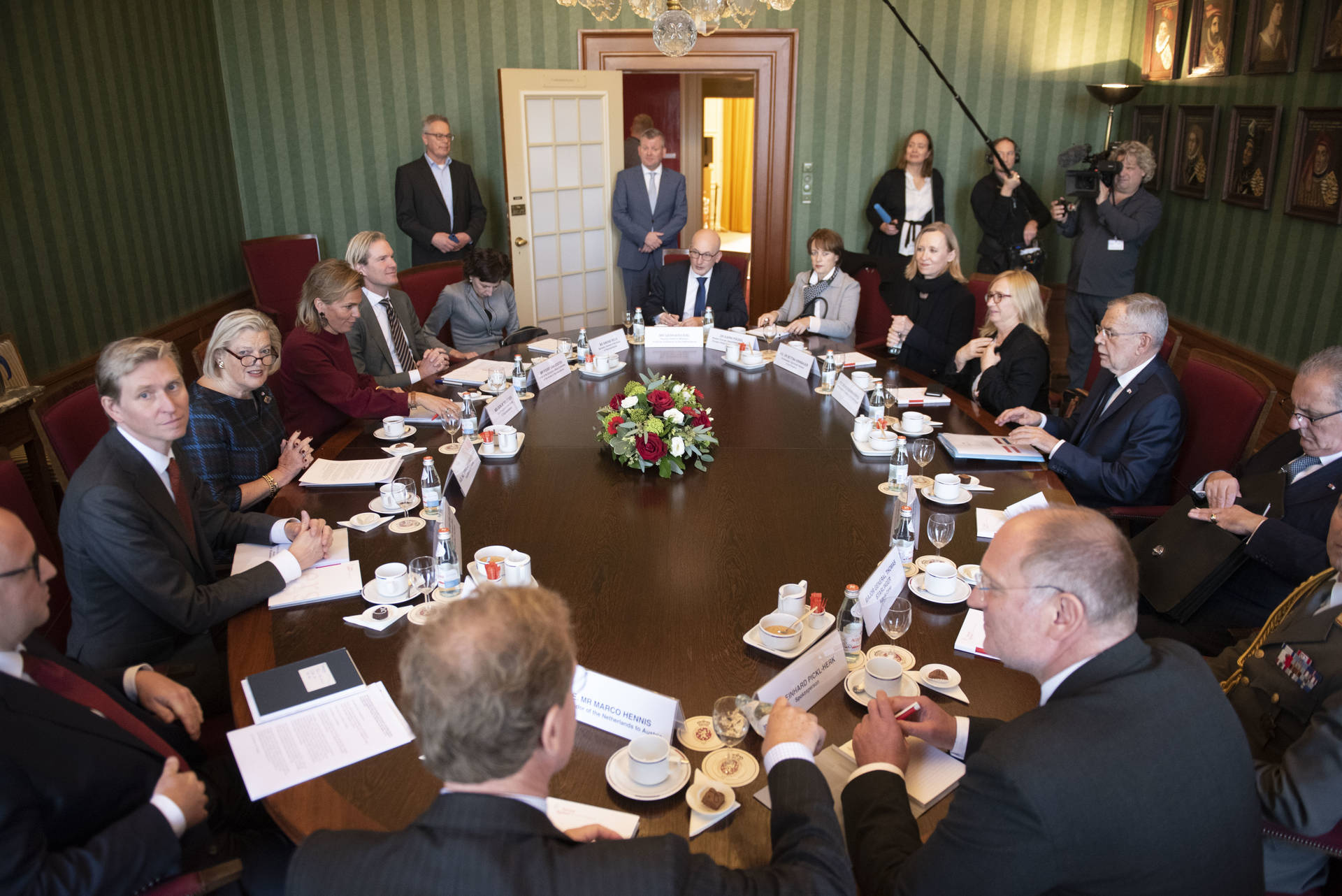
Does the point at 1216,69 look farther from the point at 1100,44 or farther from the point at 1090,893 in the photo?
the point at 1090,893

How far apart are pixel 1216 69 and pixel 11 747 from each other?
22.8 feet

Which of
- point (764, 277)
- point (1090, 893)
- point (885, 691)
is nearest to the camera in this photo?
point (1090, 893)

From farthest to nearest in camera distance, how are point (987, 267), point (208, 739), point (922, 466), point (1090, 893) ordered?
point (987, 267)
point (922, 466)
point (208, 739)
point (1090, 893)

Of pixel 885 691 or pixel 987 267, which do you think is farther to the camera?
pixel 987 267

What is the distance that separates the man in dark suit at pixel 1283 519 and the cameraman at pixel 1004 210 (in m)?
4.55

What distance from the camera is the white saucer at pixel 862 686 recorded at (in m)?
1.85

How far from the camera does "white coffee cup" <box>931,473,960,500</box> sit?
277 centimetres

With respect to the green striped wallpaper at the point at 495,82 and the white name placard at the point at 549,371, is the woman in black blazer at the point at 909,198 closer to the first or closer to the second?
the green striped wallpaper at the point at 495,82

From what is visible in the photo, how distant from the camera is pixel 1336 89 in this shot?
15.8 feet

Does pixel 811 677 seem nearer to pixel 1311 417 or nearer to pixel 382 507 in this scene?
pixel 382 507

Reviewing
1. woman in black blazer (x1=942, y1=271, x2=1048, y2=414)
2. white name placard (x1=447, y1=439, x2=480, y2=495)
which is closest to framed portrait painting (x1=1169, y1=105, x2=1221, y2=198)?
woman in black blazer (x1=942, y1=271, x2=1048, y2=414)

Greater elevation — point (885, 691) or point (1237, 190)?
point (1237, 190)

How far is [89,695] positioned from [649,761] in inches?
42.8

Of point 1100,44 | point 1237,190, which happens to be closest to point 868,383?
point 1237,190
